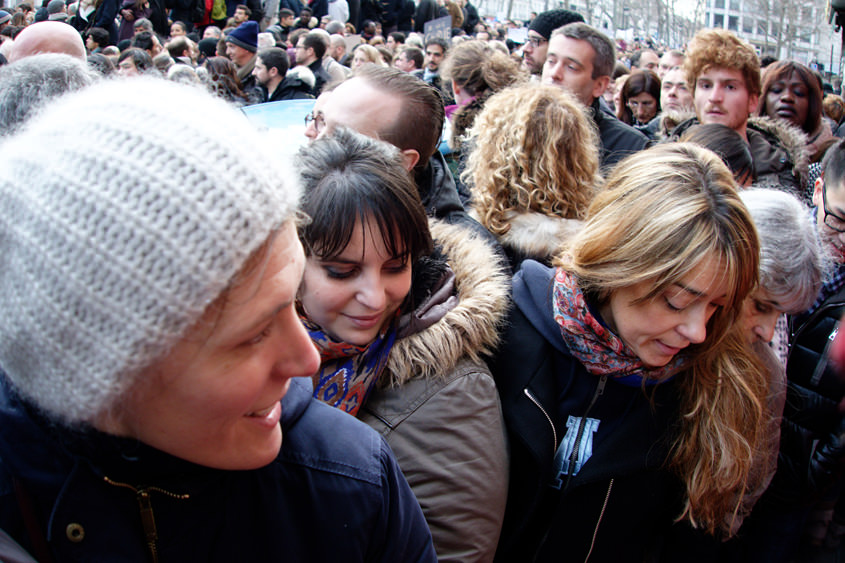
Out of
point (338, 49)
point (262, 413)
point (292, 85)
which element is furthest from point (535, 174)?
point (338, 49)

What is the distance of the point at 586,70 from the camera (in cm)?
409

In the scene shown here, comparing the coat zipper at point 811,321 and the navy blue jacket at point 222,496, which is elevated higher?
the navy blue jacket at point 222,496

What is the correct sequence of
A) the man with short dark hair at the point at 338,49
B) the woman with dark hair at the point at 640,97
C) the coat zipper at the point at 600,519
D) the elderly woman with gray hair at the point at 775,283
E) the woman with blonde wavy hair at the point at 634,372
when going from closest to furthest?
the woman with blonde wavy hair at the point at 634,372
the coat zipper at the point at 600,519
the elderly woman with gray hair at the point at 775,283
the woman with dark hair at the point at 640,97
the man with short dark hair at the point at 338,49

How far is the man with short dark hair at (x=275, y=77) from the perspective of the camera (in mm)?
6090

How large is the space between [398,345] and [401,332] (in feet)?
0.14

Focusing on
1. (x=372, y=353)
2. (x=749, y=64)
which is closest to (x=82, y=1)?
(x=749, y=64)

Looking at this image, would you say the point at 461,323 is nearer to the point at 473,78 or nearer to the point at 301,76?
the point at 473,78

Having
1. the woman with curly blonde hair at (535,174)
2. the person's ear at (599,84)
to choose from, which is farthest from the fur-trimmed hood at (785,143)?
the woman with curly blonde hair at (535,174)

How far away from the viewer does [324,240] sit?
159cm

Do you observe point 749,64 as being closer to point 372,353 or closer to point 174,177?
point 372,353

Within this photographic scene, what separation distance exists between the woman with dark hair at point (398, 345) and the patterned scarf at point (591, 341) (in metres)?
0.28

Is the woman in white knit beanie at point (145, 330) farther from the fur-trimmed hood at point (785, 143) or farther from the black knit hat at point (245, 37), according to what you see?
the black knit hat at point (245, 37)

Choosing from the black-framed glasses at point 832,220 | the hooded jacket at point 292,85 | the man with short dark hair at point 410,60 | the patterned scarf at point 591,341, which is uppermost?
the man with short dark hair at point 410,60

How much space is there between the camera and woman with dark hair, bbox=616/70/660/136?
19.7ft
